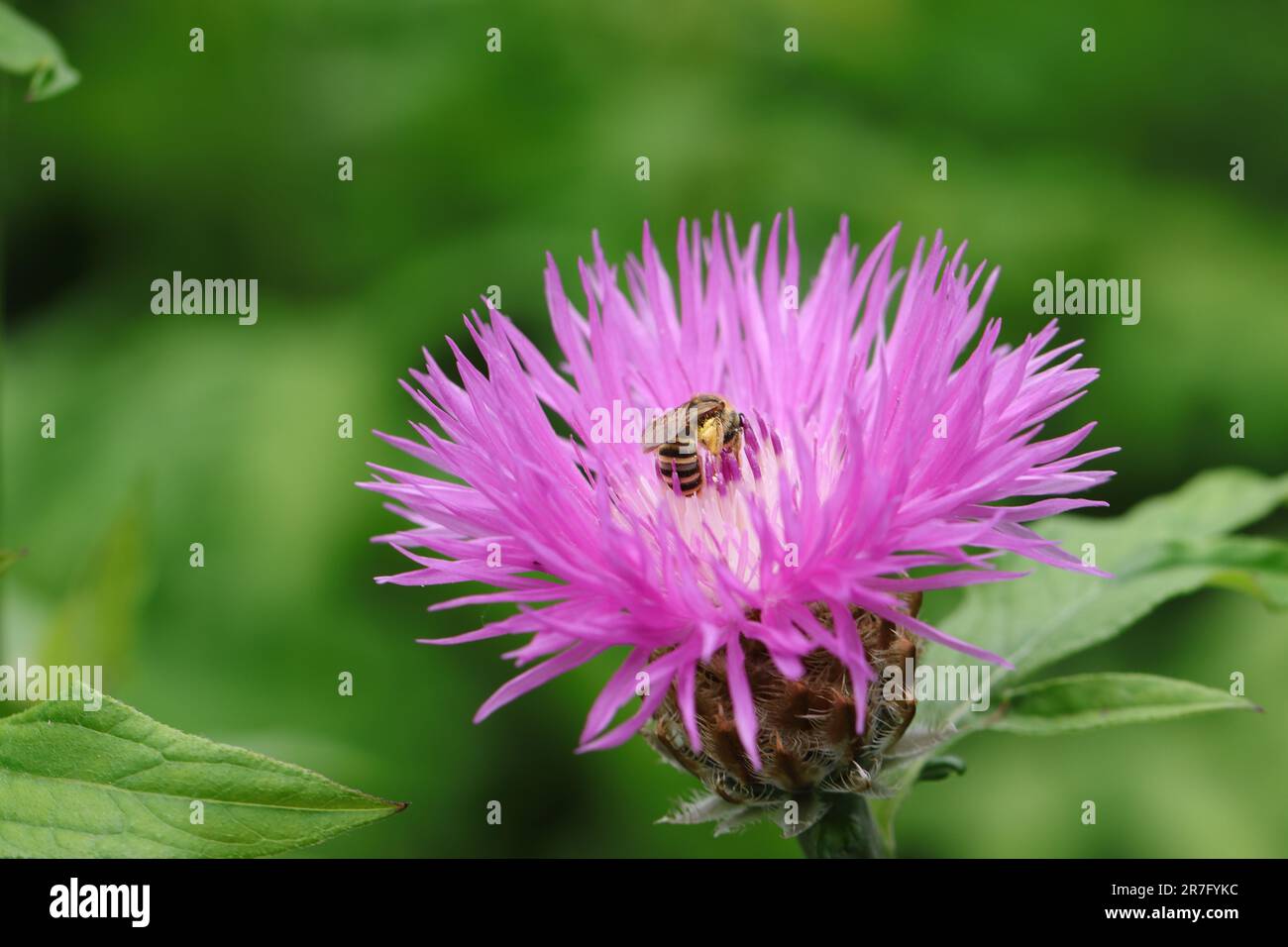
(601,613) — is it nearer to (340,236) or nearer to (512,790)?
(512,790)

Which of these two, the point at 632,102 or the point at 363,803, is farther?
the point at 632,102

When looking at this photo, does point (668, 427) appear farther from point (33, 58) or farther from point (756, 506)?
point (33, 58)

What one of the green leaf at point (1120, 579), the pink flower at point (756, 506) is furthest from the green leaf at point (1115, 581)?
the pink flower at point (756, 506)

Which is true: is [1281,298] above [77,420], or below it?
above

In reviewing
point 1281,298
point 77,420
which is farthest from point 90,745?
point 1281,298

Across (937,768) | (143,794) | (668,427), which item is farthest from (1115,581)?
(143,794)

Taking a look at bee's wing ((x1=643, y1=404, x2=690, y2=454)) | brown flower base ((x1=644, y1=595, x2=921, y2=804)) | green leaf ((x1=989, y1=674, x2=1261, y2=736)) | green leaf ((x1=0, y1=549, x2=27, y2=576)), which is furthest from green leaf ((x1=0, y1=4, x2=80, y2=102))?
Result: green leaf ((x1=989, y1=674, x2=1261, y2=736))
